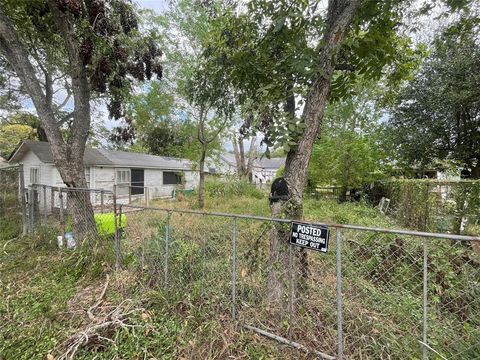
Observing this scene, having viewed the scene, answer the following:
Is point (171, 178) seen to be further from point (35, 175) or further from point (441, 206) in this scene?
point (441, 206)

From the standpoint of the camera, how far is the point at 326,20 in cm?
275

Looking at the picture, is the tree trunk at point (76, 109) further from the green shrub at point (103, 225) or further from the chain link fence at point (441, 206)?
the chain link fence at point (441, 206)

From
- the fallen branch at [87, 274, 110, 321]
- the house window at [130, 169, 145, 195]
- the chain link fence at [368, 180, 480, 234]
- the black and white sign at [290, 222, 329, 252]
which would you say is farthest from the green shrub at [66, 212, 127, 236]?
the house window at [130, 169, 145, 195]

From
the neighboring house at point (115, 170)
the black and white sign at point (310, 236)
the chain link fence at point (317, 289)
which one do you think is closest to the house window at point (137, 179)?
the neighboring house at point (115, 170)

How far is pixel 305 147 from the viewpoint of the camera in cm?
266

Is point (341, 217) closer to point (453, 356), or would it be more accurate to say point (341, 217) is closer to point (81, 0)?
point (453, 356)

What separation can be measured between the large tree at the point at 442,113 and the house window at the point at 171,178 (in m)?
14.5

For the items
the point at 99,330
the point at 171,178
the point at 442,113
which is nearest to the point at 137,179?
the point at 171,178

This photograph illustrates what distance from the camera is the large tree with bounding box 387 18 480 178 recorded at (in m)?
10.4

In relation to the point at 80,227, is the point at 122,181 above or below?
above

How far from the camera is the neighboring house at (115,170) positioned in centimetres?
1185

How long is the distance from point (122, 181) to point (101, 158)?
1.81 m

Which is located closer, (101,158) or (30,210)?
(30,210)

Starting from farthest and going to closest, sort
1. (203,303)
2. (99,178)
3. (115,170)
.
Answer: (115,170), (99,178), (203,303)
